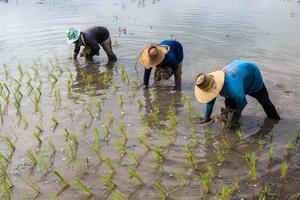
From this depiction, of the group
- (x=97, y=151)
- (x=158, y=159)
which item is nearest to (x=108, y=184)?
(x=97, y=151)

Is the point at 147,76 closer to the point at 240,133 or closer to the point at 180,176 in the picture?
the point at 240,133

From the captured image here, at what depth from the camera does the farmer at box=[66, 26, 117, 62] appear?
8.88 meters

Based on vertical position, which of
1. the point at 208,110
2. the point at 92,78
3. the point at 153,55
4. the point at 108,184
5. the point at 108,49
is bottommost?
the point at 108,184

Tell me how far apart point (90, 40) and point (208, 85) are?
15.2 feet

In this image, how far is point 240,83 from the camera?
5.40m

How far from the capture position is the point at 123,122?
639 centimetres

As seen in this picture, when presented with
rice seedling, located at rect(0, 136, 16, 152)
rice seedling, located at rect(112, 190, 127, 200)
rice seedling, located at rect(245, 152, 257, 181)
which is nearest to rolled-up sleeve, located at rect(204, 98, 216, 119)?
rice seedling, located at rect(245, 152, 257, 181)

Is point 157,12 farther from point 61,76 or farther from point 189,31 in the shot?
point 61,76

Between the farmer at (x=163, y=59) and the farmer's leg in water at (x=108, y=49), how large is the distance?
7.56 ft

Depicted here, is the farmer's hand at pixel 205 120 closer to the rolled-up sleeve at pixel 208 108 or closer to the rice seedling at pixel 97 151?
the rolled-up sleeve at pixel 208 108

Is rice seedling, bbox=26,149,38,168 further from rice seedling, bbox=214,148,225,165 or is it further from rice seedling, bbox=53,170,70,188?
rice seedling, bbox=214,148,225,165

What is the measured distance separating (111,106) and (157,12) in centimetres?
1135

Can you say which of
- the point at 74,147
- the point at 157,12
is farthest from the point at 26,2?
the point at 74,147

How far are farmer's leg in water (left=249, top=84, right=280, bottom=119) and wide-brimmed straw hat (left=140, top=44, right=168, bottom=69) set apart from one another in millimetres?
1815
